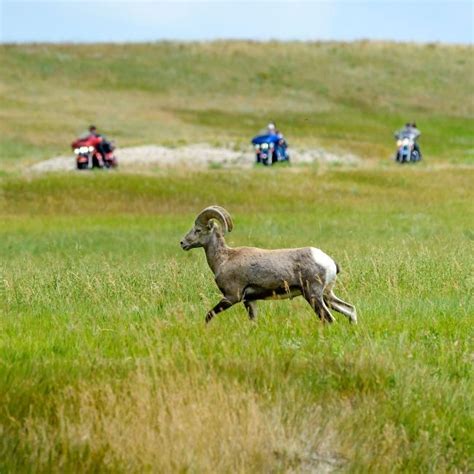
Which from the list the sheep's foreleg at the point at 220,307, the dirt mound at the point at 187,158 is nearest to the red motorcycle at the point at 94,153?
the dirt mound at the point at 187,158

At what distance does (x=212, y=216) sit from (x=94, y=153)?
117ft

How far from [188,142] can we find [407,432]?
46.1 meters

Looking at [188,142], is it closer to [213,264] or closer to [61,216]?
[61,216]

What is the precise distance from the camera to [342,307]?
43.9 ft

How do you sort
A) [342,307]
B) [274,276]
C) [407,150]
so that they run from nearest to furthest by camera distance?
[274,276]
[342,307]
[407,150]

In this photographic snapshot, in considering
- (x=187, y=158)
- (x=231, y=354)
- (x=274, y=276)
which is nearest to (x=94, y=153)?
(x=187, y=158)

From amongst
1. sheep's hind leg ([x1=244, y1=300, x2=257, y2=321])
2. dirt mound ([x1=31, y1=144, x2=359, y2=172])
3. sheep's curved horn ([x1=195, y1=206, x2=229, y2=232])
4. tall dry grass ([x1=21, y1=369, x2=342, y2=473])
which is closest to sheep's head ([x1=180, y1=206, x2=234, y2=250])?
sheep's curved horn ([x1=195, y1=206, x2=229, y2=232])

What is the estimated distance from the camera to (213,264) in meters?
13.9

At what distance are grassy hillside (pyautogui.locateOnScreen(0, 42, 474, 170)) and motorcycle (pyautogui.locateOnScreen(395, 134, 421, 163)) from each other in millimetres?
4587

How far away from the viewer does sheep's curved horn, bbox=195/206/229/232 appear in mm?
13820

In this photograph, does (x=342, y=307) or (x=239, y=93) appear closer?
(x=342, y=307)

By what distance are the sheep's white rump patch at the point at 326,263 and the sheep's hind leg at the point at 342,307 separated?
13.5 inches

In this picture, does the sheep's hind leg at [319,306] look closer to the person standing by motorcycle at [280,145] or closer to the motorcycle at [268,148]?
the motorcycle at [268,148]

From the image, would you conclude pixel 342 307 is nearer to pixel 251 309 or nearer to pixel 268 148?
pixel 251 309
